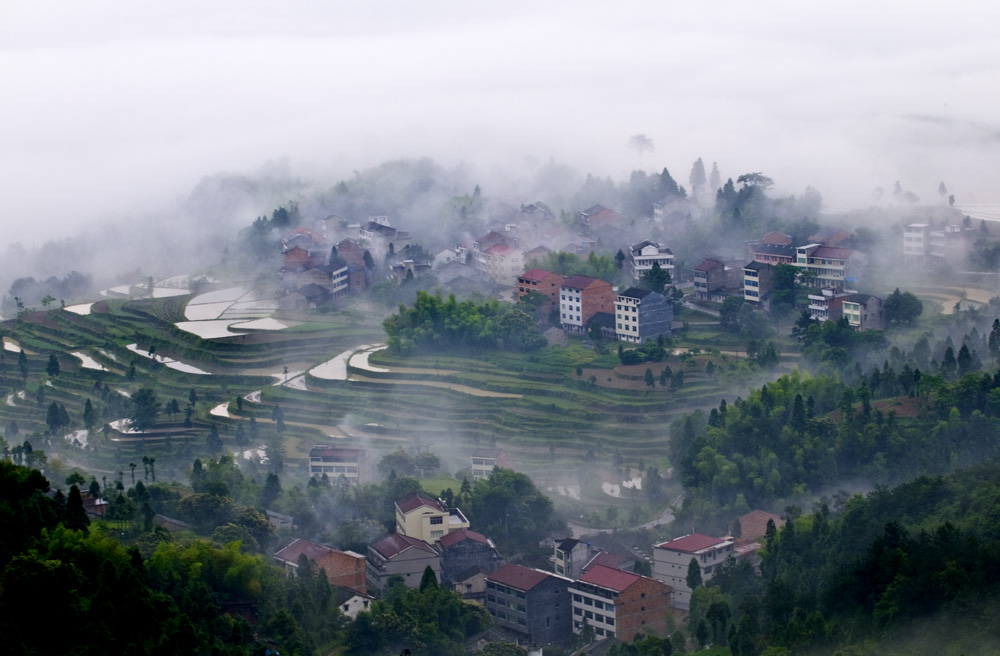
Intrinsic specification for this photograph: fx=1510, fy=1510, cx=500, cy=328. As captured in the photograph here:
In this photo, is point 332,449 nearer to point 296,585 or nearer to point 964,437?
point 296,585

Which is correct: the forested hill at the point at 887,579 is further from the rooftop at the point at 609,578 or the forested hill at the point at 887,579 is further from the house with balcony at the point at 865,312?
the house with balcony at the point at 865,312

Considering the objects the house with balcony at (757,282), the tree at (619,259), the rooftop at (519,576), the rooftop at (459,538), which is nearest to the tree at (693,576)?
the rooftop at (519,576)

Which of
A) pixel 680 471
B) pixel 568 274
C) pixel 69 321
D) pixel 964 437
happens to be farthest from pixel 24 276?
pixel 964 437

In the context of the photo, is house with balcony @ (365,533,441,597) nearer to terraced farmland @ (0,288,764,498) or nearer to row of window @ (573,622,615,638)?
row of window @ (573,622,615,638)

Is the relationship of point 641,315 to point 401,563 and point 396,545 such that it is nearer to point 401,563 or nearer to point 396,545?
point 396,545

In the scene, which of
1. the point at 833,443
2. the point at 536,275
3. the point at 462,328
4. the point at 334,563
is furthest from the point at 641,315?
the point at 334,563

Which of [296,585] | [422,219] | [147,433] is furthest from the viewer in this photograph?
[422,219]

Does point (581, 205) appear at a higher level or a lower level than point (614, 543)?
higher
